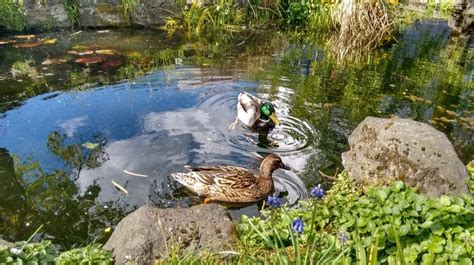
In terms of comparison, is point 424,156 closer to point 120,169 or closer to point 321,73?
point 120,169

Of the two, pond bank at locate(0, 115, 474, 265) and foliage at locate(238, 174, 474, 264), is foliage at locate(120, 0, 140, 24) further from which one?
foliage at locate(238, 174, 474, 264)

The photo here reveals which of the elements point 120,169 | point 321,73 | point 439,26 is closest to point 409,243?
point 120,169

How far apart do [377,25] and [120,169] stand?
839 centimetres

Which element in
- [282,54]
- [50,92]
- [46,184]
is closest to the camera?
[46,184]

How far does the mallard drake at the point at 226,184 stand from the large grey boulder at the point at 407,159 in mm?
1047

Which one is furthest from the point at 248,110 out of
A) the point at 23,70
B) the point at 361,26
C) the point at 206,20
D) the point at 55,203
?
the point at 206,20

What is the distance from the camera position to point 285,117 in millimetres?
6758

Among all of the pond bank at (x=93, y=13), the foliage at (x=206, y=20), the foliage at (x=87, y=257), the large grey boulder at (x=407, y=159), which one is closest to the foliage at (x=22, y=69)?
the pond bank at (x=93, y=13)

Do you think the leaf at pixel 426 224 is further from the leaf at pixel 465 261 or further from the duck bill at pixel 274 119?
the duck bill at pixel 274 119

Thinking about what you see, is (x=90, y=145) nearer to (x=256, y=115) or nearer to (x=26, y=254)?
(x=256, y=115)

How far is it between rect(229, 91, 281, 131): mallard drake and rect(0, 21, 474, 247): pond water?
0.59 ft

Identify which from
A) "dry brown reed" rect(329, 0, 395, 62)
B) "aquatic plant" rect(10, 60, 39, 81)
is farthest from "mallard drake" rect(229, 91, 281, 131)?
"dry brown reed" rect(329, 0, 395, 62)

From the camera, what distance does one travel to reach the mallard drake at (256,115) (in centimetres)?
626

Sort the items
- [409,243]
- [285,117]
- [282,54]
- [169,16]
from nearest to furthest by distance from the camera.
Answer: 1. [409,243]
2. [285,117]
3. [282,54]
4. [169,16]
